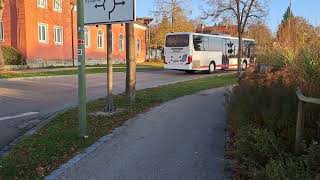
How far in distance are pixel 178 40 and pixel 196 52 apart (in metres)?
1.64

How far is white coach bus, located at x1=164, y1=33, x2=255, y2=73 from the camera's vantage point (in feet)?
104

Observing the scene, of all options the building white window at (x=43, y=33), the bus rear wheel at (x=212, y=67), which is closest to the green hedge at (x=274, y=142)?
the bus rear wheel at (x=212, y=67)

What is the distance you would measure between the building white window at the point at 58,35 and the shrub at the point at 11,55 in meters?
6.00

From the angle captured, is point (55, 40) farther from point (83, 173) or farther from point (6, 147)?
point (83, 173)

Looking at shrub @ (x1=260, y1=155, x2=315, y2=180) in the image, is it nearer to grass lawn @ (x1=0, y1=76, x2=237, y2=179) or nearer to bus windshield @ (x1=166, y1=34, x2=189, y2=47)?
grass lawn @ (x1=0, y1=76, x2=237, y2=179)

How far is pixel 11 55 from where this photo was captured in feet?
110

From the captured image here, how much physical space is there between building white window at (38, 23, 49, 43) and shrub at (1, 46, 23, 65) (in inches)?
136

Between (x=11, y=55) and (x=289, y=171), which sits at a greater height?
(x=11, y=55)

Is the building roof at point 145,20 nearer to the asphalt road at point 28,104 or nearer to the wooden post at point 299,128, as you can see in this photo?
the asphalt road at point 28,104

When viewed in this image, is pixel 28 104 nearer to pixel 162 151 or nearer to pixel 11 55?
pixel 162 151

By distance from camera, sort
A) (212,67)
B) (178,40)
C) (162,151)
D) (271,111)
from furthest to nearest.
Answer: (212,67) < (178,40) < (162,151) < (271,111)

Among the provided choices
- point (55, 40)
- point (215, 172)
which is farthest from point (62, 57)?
point (215, 172)

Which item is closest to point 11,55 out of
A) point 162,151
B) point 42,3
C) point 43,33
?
point 43,33

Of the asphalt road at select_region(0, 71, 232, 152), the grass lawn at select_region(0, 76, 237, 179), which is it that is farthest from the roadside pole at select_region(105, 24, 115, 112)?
the asphalt road at select_region(0, 71, 232, 152)
